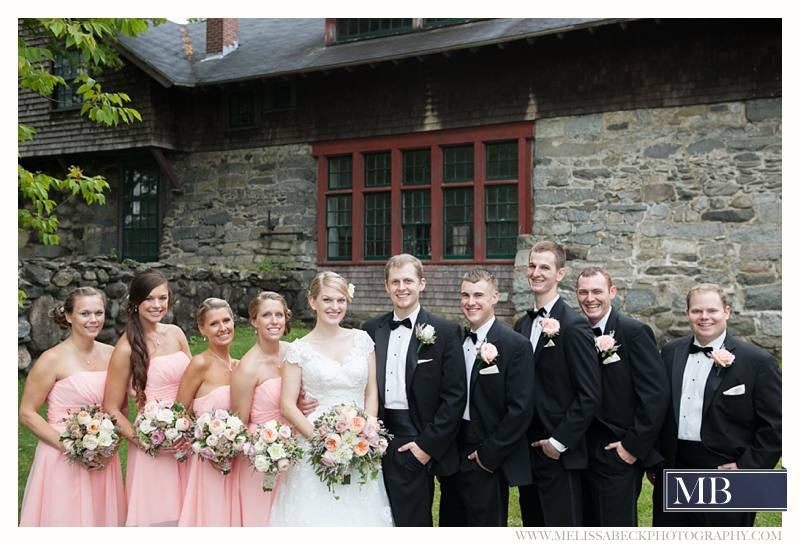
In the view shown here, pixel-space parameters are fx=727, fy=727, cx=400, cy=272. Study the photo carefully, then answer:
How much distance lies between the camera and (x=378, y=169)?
1374cm

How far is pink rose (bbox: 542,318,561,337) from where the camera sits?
402 cm

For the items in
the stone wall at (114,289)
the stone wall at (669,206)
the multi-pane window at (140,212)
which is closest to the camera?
the stone wall at (114,289)

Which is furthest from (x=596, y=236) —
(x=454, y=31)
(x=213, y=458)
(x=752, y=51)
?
(x=213, y=458)

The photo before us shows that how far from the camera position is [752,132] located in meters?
10.7

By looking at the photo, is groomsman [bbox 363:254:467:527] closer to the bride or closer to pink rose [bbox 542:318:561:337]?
the bride

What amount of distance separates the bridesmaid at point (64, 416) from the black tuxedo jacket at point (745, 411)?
3404mm

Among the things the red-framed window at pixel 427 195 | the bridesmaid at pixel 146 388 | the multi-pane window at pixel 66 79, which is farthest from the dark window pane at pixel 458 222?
the bridesmaid at pixel 146 388

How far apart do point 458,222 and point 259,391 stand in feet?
30.3

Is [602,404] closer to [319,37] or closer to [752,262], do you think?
[752,262]

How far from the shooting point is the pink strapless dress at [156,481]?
431 centimetres

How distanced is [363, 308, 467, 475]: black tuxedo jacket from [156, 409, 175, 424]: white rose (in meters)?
1.20

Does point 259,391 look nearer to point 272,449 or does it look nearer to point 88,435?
point 272,449

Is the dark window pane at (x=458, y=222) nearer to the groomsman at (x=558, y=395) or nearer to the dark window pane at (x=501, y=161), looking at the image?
the dark window pane at (x=501, y=161)

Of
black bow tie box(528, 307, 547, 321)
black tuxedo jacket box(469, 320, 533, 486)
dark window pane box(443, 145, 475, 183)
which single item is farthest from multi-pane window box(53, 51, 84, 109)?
black tuxedo jacket box(469, 320, 533, 486)
